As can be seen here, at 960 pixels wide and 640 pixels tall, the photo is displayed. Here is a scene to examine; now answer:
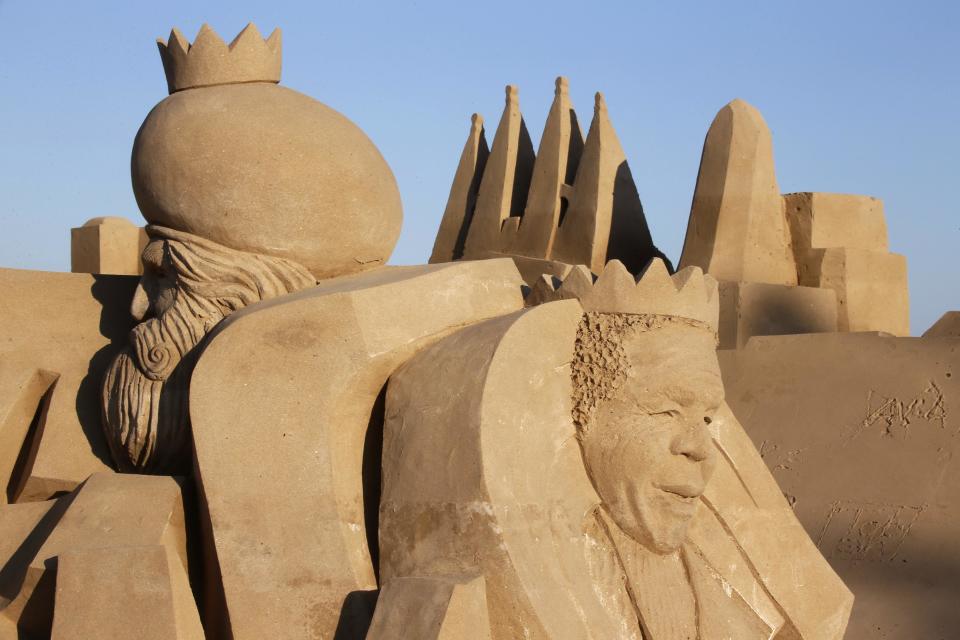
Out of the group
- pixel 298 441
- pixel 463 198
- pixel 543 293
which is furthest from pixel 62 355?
pixel 463 198

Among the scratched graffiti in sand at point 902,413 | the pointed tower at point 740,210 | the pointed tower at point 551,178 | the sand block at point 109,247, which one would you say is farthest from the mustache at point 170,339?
the pointed tower at point 551,178

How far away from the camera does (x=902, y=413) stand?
27.8 feet

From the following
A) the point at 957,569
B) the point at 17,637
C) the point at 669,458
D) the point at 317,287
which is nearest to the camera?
the point at 17,637

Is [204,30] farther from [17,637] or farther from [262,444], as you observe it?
[17,637]

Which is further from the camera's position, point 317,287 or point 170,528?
point 317,287

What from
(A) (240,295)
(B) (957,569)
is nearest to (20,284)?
(A) (240,295)

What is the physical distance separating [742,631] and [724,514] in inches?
19.6

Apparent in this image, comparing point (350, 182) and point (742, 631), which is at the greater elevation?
point (350, 182)

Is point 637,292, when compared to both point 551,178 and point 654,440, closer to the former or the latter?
point 654,440

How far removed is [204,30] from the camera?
5.12m

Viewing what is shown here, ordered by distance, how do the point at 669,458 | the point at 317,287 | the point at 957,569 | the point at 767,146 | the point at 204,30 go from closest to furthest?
the point at 669,458 < the point at 317,287 < the point at 204,30 < the point at 957,569 < the point at 767,146

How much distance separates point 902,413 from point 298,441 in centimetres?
534

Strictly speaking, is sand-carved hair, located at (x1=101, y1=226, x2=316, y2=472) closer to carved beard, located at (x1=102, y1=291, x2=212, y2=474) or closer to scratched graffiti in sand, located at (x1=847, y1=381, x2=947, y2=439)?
carved beard, located at (x1=102, y1=291, x2=212, y2=474)

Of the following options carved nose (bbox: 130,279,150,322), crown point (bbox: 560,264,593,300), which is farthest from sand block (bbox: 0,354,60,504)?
crown point (bbox: 560,264,593,300)
